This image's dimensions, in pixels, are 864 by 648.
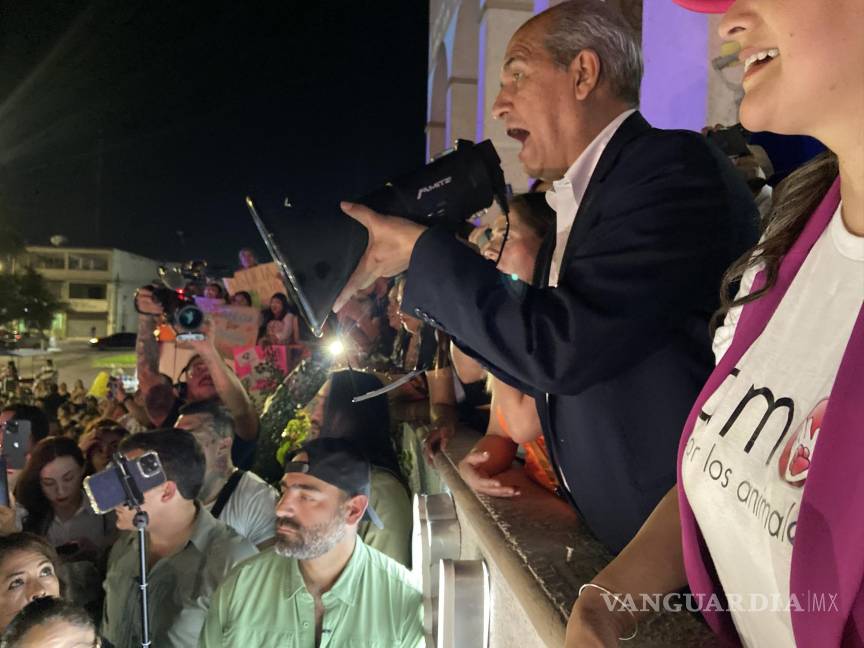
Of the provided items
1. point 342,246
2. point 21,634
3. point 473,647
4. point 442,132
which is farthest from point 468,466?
point 442,132

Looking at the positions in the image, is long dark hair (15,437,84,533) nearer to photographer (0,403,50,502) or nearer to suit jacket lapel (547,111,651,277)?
photographer (0,403,50,502)

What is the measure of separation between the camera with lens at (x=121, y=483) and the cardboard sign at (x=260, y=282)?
2.81 meters

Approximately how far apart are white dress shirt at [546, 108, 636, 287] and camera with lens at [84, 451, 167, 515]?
6.08 ft

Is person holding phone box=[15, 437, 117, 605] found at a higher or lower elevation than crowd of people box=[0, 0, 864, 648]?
lower

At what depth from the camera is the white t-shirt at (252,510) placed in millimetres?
3232

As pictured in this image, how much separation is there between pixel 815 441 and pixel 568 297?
36cm

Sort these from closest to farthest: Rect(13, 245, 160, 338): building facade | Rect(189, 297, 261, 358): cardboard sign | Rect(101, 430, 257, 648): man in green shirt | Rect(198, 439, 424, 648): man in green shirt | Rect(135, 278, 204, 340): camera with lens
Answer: Rect(198, 439, 424, 648): man in green shirt → Rect(101, 430, 257, 648): man in green shirt → Rect(135, 278, 204, 340): camera with lens → Rect(189, 297, 261, 358): cardboard sign → Rect(13, 245, 160, 338): building facade

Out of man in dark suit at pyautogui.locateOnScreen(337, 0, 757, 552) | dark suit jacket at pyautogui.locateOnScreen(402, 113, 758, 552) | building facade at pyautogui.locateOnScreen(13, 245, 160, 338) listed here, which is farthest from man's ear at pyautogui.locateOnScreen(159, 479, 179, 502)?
building facade at pyautogui.locateOnScreen(13, 245, 160, 338)

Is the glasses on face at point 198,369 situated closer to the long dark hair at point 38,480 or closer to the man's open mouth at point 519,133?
the long dark hair at point 38,480

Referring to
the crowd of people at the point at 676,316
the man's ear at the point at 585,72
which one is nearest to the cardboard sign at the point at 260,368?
the crowd of people at the point at 676,316

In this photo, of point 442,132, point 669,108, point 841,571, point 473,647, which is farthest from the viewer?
point 442,132

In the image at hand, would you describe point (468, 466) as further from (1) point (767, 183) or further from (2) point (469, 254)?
(1) point (767, 183)

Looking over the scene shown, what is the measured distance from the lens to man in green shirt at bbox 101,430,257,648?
2592mm

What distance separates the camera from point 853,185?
0.52 metres
